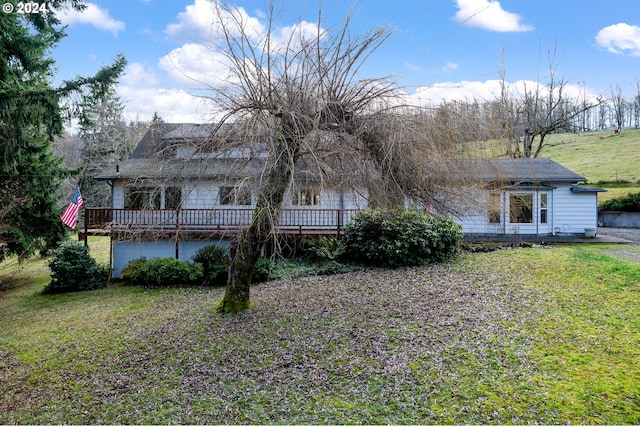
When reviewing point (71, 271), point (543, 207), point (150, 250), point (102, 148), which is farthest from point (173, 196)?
point (102, 148)

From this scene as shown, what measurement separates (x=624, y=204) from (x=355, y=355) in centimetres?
2643

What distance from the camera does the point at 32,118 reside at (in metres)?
9.05

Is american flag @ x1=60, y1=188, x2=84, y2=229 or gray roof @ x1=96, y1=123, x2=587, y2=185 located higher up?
gray roof @ x1=96, y1=123, x2=587, y2=185

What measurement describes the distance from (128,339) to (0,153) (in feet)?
23.0

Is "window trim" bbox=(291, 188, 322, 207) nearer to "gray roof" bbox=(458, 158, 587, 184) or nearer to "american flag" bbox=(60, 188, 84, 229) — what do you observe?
"gray roof" bbox=(458, 158, 587, 184)

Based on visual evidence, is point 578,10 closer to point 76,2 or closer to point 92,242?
point 76,2

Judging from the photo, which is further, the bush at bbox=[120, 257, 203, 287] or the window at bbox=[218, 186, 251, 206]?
the bush at bbox=[120, 257, 203, 287]

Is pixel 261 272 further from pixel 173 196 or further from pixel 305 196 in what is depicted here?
pixel 305 196

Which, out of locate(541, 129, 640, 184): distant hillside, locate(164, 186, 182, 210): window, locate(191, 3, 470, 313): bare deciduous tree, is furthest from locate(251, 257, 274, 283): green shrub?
locate(541, 129, 640, 184): distant hillside

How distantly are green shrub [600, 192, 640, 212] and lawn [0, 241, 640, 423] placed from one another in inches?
705

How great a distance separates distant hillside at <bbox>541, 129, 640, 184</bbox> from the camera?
103 feet

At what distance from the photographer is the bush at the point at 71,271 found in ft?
41.7

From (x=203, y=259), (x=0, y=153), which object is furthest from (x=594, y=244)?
(x=0, y=153)

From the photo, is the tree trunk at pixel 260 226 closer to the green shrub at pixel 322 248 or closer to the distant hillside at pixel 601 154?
the green shrub at pixel 322 248
